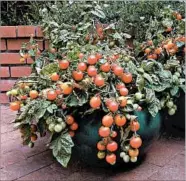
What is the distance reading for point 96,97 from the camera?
1.58 m

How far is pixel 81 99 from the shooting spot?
5.39 ft

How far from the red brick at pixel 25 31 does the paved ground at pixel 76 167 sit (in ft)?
3.21

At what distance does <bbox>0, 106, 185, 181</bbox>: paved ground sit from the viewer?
1841 mm

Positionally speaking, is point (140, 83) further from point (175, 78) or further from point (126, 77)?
point (175, 78)

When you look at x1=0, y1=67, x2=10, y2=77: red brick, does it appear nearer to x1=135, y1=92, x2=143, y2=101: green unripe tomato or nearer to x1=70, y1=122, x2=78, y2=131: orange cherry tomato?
x1=70, y1=122, x2=78, y2=131: orange cherry tomato

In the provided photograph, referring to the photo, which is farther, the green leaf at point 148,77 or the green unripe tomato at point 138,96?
the green leaf at point 148,77

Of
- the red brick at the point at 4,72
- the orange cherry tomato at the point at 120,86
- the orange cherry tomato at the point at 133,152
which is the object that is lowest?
the red brick at the point at 4,72

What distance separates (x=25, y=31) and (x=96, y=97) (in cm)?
148

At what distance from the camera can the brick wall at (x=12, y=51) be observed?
2871mm

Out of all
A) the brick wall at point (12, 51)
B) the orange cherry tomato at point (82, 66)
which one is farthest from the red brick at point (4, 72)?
the orange cherry tomato at point (82, 66)

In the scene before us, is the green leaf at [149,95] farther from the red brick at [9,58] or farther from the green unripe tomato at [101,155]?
the red brick at [9,58]

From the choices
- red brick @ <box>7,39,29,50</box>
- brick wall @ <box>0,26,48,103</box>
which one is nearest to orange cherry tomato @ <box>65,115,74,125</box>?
brick wall @ <box>0,26,48,103</box>

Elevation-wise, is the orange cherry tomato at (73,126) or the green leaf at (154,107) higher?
the green leaf at (154,107)

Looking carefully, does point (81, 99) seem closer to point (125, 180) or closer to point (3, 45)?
point (125, 180)
